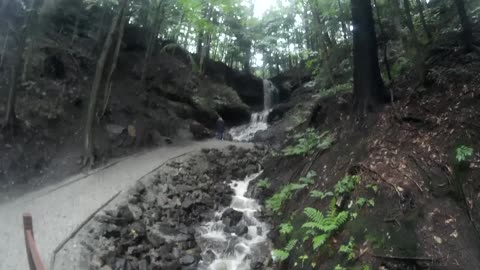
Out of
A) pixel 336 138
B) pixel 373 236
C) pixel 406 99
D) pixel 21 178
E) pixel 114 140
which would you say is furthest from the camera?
pixel 114 140

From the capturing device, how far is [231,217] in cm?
1010

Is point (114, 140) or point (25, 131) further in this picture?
point (114, 140)

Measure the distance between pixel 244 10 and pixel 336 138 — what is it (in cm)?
2389

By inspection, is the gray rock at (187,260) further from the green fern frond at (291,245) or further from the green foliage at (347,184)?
the green foliage at (347,184)

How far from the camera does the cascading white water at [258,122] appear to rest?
24641 mm

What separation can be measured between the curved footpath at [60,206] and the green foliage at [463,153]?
756 centimetres

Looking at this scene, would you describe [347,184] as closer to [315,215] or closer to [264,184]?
[315,215]

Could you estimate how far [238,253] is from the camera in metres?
8.77

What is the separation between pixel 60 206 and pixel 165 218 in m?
2.88

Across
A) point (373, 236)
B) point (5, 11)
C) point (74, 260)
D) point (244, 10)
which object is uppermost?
point (244, 10)

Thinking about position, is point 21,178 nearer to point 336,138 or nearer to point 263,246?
point 263,246

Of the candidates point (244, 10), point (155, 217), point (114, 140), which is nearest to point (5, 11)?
point (114, 140)

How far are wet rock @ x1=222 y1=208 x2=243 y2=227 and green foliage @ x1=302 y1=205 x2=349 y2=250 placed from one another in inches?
159

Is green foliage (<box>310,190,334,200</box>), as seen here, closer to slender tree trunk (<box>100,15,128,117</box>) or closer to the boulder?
slender tree trunk (<box>100,15,128,117</box>)
